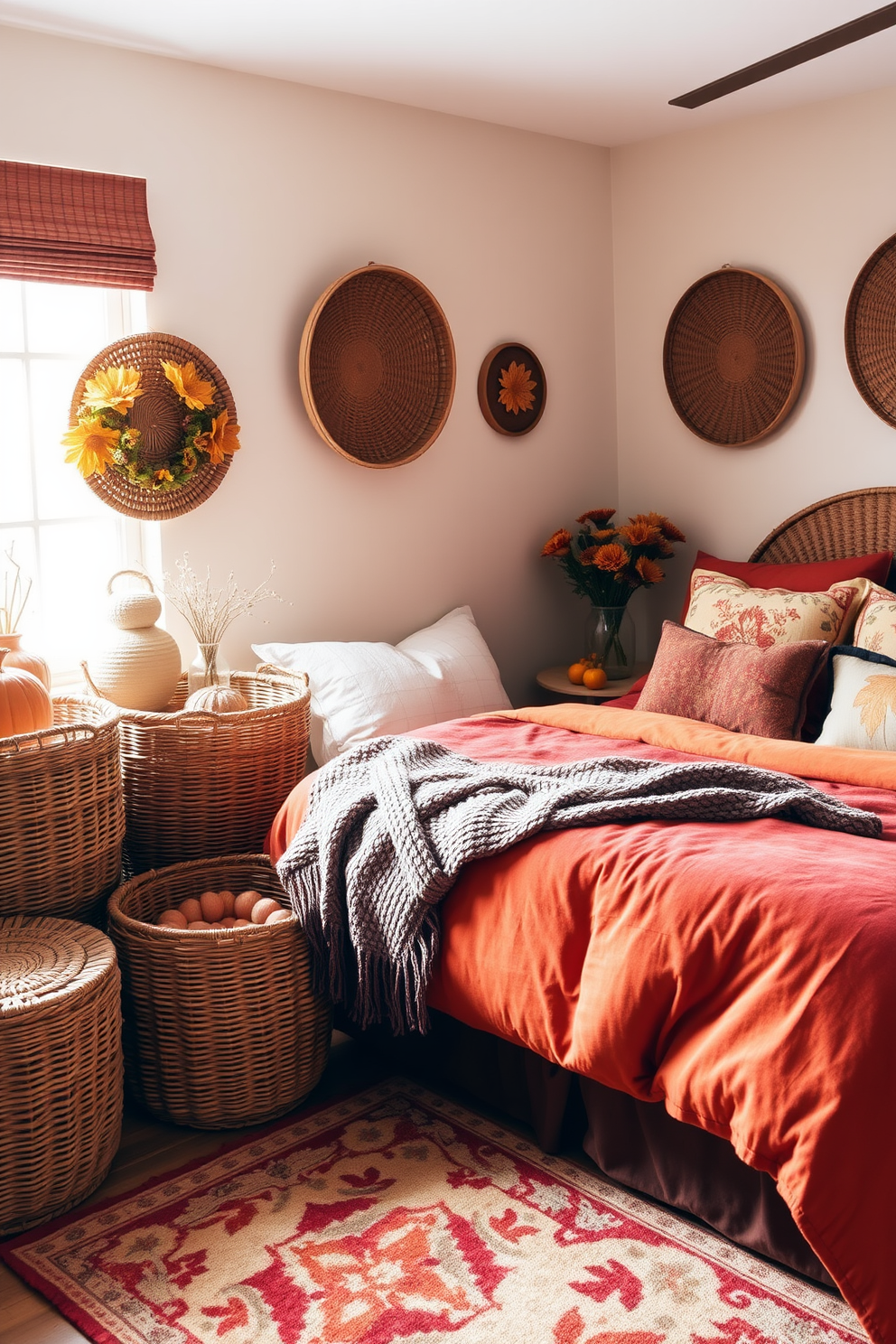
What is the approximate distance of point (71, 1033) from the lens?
2172 mm

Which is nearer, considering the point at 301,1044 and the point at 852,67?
the point at 301,1044

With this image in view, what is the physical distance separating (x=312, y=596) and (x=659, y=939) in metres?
1.98

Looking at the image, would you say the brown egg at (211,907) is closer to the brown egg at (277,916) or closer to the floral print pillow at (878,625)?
the brown egg at (277,916)

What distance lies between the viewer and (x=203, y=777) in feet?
9.53

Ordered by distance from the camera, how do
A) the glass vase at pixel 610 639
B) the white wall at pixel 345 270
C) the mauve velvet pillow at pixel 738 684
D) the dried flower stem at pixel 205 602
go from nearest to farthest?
1. the mauve velvet pillow at pixel 738 684
2. the white wall at pixel 345 270
3. the dried flower stem at pixel 205 602
4. the glass vase at pixel 610 639

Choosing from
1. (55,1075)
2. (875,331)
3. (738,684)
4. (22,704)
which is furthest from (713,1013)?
(875,331)

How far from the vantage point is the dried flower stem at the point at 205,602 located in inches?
129

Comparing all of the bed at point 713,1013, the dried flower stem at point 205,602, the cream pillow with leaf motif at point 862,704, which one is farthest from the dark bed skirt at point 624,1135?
the dried flower stem at point 205,602

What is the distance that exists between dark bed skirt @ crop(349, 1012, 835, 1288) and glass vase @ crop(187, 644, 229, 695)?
110 centimetres

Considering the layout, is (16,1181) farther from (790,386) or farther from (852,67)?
(852,67)

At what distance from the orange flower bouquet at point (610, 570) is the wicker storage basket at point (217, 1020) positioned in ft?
6.22

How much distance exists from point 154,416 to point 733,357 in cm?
200

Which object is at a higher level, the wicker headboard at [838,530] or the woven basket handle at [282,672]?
the wicker headboard at [838,530]

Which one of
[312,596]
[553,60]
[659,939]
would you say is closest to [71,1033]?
[659,939]
